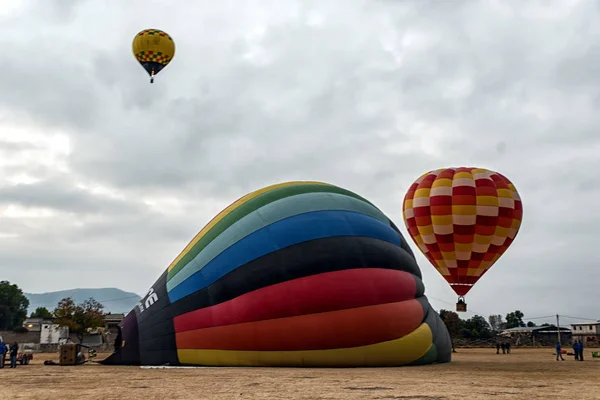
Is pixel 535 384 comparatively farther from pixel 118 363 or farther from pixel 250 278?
pixel 118 363

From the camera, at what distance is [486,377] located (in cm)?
1344

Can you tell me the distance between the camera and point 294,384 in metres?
11.2

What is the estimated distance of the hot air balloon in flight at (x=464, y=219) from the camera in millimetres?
24750

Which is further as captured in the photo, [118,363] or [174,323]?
[118,363]

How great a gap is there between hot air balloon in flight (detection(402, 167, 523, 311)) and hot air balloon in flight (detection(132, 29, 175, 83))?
16.5 metres

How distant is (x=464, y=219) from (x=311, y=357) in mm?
12077

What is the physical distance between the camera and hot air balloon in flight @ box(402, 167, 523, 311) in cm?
2475

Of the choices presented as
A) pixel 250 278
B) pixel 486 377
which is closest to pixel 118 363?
pixel 250 278

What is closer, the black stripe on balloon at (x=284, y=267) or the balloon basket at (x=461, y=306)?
the black stripe on balloon at (x=284, y=267)

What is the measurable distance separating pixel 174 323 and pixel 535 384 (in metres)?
9.30

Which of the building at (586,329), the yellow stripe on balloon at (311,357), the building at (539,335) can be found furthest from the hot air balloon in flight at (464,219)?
the building at (586,329)

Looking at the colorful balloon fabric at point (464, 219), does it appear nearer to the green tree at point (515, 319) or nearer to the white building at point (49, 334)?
the white building at point (49, 334)

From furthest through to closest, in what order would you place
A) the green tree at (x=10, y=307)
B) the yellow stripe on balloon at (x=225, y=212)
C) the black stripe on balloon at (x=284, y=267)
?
the green tree at (x=10, y=307), the yellow stripe on balloon at (x=225, y=212), the black stripe on balloon at (x=284, y=267)

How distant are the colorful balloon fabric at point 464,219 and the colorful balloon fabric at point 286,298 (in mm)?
8230
